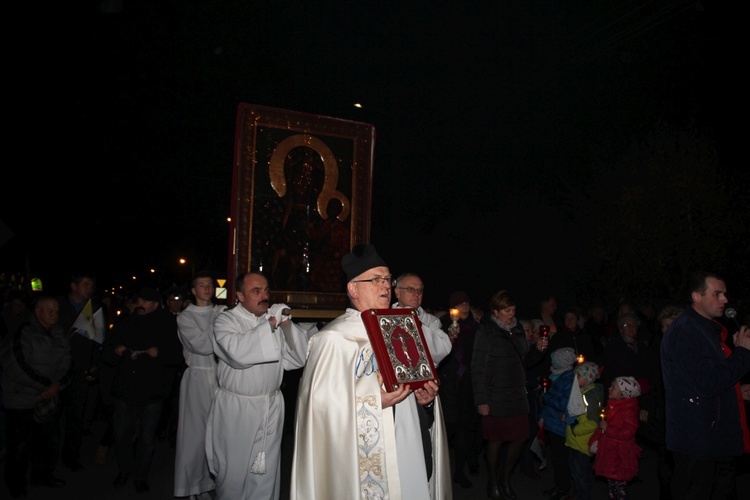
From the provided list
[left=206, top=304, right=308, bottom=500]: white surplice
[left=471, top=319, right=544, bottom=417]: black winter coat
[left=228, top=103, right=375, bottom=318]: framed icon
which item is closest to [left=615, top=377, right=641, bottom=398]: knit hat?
[left=471, top=319, right=544, bottom=417]: black winter coat

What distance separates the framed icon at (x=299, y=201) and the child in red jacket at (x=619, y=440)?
2838 mm

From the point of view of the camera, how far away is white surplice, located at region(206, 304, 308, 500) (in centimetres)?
525

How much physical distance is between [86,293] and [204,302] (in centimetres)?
273

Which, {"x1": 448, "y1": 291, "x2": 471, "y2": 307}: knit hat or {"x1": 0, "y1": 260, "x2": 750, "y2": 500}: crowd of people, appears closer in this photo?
{"x1": 0, "y1": 260, "x2": 750, "y2": 500}: crowd of people

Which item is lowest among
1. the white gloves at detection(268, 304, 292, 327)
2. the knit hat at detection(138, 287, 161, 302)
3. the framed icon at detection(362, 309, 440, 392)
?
the framed icon at detection(362, 309, 440, 392)

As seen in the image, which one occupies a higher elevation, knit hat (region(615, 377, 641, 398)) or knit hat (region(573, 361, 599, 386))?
knit hat (region(573, 361, 599, 386))

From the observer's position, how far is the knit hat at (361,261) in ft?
12.3

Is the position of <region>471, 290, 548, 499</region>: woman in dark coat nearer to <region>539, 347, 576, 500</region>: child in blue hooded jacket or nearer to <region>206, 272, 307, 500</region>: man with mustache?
<region>539, 347, 576, 500</region>: child in blue hooded jacket

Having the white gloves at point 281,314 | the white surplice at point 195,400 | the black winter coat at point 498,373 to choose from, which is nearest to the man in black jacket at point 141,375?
the white surplice at point 195,400

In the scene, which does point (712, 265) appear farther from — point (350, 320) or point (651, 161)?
point (350, 320)

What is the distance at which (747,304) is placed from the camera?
56.5ft

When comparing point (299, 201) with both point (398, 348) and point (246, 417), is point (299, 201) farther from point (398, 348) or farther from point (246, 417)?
point (398, 348)

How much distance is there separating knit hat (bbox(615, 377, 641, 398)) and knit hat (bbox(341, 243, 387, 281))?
12.1ft

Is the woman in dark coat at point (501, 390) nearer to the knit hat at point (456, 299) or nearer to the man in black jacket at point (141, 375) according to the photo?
the knit hat at point (456, 299)
